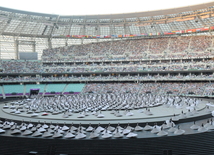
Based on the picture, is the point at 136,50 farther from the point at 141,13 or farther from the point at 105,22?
the point at 105,22

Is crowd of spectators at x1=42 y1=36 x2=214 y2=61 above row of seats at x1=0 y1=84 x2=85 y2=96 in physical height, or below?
above

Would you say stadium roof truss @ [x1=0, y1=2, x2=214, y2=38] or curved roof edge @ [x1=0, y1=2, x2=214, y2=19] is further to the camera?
stadium roof truss @ [x1=0, y1=2, x2=214, y2=38]

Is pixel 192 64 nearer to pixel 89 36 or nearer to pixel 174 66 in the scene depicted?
pixel 174 66

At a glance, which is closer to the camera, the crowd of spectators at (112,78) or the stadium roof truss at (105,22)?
the crowd of spectators at (112,78)

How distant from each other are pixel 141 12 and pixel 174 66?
73.2ft

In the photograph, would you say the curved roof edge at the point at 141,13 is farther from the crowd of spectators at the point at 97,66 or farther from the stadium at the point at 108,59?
the crowd of spectators at the point at 97,66

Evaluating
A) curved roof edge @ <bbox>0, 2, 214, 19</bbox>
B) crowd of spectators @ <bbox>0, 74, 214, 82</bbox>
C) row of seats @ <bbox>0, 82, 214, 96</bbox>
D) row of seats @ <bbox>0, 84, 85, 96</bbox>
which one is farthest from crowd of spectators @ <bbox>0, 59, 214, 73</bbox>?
curved roof edge @ <bbox>0, 2, 214, 19</bbox>

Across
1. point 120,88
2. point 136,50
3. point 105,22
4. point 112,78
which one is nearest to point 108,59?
point 112,78

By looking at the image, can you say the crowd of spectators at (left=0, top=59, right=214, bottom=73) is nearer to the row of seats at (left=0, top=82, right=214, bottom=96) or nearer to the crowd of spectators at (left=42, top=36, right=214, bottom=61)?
the crowd of spectators at (left=42, top=36, right=214, bottom=61)

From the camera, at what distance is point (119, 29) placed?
3531 inches

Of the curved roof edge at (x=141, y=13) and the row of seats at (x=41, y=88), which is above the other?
the curved roof edge at (x=141, y=13)

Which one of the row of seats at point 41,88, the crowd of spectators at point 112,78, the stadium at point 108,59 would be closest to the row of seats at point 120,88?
the row of seats at point 41,88

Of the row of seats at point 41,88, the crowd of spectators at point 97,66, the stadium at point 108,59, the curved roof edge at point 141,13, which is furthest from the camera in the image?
the crowd of spectators at point 97,66

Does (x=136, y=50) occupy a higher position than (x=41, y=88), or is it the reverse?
(x=136, y=50)
